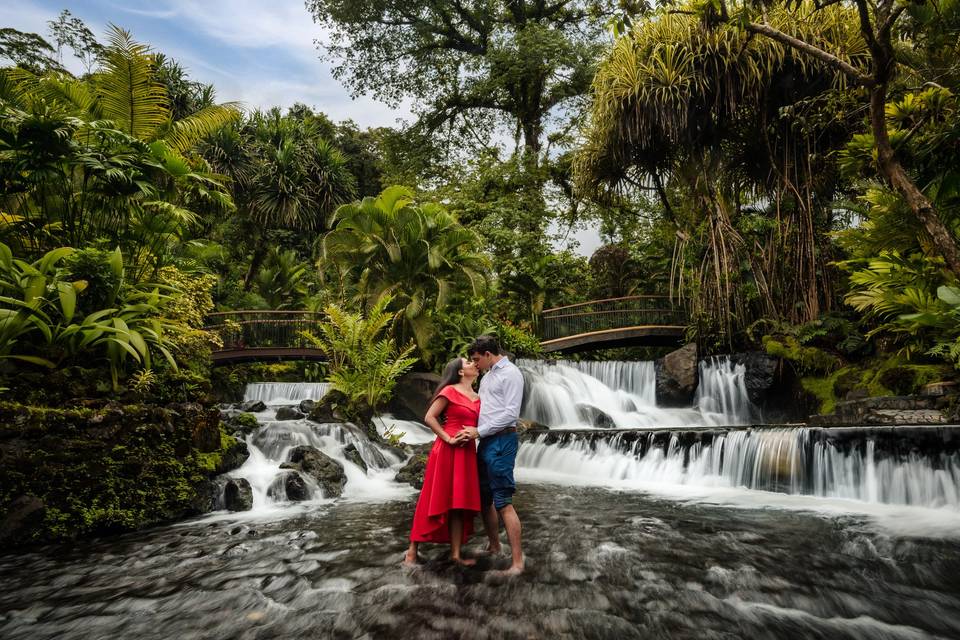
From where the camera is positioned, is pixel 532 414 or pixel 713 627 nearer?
pixel 713 627

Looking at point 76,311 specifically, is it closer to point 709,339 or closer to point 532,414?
point 532,414

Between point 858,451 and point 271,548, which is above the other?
point 858,451

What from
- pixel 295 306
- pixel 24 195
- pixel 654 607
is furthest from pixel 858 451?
pixel 295 306

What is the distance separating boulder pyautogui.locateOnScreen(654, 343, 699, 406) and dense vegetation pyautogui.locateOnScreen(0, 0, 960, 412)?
0.83 m

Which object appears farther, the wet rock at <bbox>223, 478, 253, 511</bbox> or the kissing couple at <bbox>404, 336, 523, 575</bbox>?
the wet rock at <bbox>223, 478, 253, 511</bbox>

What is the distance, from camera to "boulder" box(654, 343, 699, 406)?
13.1m

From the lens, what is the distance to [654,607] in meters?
3.17

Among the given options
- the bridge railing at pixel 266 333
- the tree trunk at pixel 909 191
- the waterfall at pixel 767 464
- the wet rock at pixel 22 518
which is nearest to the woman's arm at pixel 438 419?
the wet rock at pixel 22 518

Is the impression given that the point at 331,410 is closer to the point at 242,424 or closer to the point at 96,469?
the point at 242,424

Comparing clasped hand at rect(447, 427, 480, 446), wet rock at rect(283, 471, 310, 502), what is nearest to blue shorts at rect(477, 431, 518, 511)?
clasped hand at rect(447, 427, 480, 446)

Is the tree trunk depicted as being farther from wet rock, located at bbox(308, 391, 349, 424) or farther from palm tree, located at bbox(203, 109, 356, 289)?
palm tree, located at bbox(203, 109, 356, 289)

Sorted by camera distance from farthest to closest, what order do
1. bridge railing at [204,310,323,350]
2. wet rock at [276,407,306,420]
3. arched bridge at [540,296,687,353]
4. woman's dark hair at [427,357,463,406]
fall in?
bridge railing at [204,310,323,350] → arched bridge at [540,296,687,353] → wet rock at [276,407,306,420] → woman's dark hair at [427,357,463,406]

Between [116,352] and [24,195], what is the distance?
3.56m

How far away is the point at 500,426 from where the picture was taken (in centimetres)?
365
